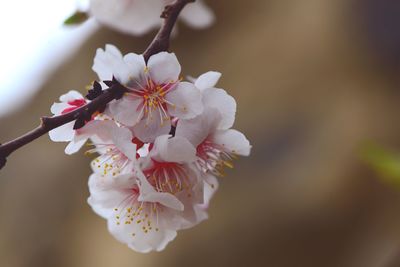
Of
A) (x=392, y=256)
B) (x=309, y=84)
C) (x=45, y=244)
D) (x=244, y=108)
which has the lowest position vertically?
(x=45, y=244)

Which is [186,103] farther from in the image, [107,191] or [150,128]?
[107,191]

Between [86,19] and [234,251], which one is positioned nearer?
[86,19]

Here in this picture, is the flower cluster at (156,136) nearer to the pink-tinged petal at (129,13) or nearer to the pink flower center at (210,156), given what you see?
the pink flower center at (210,156)

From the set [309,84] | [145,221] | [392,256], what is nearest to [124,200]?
[145,221]

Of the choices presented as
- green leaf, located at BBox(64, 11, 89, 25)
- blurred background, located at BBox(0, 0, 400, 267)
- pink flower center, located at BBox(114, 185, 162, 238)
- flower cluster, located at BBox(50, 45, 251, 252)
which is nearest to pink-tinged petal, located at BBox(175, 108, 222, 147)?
flower cluster, located at BBox(50, 45, 251, 252)

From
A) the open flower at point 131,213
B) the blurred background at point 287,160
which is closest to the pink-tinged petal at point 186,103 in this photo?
the open flower at point 131,213

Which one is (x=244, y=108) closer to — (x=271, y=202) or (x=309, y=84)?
(x=309, y=84)
